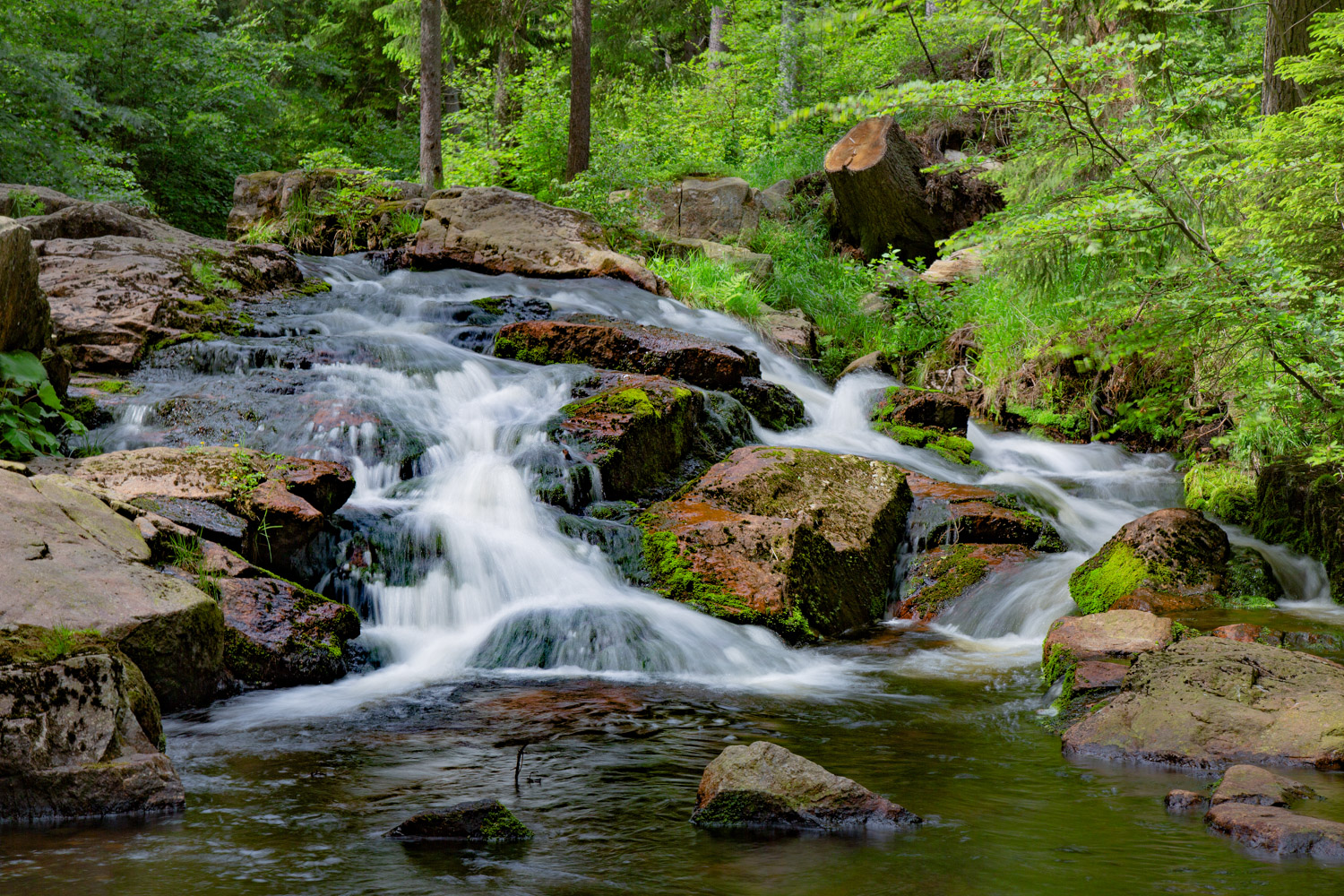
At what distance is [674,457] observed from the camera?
9305mm

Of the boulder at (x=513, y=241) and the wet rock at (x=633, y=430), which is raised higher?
the boulder at (x=513, y=241)

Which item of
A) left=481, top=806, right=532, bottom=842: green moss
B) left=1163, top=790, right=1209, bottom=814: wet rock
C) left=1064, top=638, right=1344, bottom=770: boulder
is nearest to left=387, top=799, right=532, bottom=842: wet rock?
left=481, top=806, right=532, bottom=842: green moss

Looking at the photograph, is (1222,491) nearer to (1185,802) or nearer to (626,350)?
(626,350)

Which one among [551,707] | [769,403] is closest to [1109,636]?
[551,707]

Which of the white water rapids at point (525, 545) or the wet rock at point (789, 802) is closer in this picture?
the wet rock at point (789, 802)

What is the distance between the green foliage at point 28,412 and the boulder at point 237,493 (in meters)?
0.36

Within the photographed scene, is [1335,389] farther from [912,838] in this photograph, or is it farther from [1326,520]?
[912,838]

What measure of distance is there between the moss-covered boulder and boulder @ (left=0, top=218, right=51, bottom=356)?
32.9ft

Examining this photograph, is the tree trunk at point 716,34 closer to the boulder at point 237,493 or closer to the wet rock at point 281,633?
the boulder at point 237,493

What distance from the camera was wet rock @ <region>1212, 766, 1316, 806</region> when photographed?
11.2 ft

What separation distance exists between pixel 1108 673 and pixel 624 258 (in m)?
10.6

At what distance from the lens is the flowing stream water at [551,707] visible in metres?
3.01

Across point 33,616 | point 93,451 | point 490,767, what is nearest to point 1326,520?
point 490,767

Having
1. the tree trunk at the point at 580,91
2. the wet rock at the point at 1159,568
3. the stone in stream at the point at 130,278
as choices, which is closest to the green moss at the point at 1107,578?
the wet rock at the point at 1159,568
